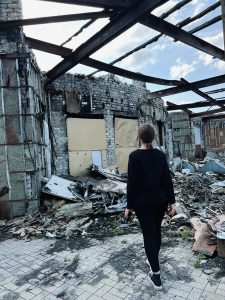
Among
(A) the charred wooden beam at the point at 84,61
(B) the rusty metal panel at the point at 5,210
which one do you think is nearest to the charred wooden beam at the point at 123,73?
(A) the charred wooden beam at the point at 84,61

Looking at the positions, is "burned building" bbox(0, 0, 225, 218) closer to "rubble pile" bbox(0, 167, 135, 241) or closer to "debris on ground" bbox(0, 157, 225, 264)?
"rubble pile" bbox(0, 167, 135, 241)

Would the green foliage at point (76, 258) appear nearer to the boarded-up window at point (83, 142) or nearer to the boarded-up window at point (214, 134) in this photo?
the boarded-up window at point (83, 142)

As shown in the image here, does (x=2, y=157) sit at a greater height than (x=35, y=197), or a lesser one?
greater

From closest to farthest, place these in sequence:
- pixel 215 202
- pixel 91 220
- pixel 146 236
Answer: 1. pixel 146 236
2. pixel 91 220
3. pixel 215 202

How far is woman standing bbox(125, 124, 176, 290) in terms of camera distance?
3014 millimetres

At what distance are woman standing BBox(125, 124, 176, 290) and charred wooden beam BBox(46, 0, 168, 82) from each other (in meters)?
2.45

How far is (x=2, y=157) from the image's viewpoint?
6180 millimetres

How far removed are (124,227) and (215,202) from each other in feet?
11.5

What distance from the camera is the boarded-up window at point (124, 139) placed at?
11.5 meters

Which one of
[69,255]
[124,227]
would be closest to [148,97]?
[124,227]

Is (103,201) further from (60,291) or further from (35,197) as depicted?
(60,291)

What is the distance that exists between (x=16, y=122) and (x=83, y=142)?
402 centimetres

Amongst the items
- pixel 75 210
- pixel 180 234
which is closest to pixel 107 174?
pixel 75 210

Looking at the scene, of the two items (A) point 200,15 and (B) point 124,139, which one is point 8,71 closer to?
(A) point 200,15
